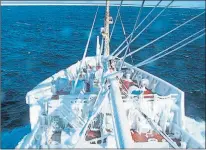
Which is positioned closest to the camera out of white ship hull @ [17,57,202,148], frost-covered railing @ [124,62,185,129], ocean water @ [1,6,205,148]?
white ship hull @ [17,57,202,148]

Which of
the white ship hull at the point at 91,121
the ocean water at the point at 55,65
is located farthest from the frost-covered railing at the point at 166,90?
the ocean water at the point at 55,65

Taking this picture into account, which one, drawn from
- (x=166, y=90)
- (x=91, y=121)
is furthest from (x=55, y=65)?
(x=91, y=121)

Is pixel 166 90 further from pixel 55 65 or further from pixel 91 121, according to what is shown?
pixel 55 65

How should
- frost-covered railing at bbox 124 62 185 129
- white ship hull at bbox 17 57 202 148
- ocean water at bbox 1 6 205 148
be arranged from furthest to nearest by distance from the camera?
ocean water at bbox 1 6 205 148 < frost-covered railing at bbox 124 62 185 129 < white ship hull at bbox 17 57 202 148

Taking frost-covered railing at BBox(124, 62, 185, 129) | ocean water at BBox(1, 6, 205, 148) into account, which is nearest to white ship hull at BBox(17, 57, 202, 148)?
frost-covered railing at BBox(124, 62, 185, 129)

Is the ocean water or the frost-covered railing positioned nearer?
the frost-covered railing

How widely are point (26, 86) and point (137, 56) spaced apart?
90.1 ft

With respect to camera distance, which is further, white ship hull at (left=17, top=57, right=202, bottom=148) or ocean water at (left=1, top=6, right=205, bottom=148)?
ocean water at (left=1, top=6, right=205, bottom=148)

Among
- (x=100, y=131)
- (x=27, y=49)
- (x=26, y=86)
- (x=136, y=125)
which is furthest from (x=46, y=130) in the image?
(x=27, y=49)

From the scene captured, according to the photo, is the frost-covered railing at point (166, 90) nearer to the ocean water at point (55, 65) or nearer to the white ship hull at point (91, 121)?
the white ship hull at point (91, 121)

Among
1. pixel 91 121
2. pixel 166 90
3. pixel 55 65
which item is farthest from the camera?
pixel 55 65

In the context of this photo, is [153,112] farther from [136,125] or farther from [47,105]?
[47,105]

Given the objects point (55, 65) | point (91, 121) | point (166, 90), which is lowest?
point (91, 121)

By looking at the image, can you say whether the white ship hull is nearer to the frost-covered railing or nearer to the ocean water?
the frost-covered railing
